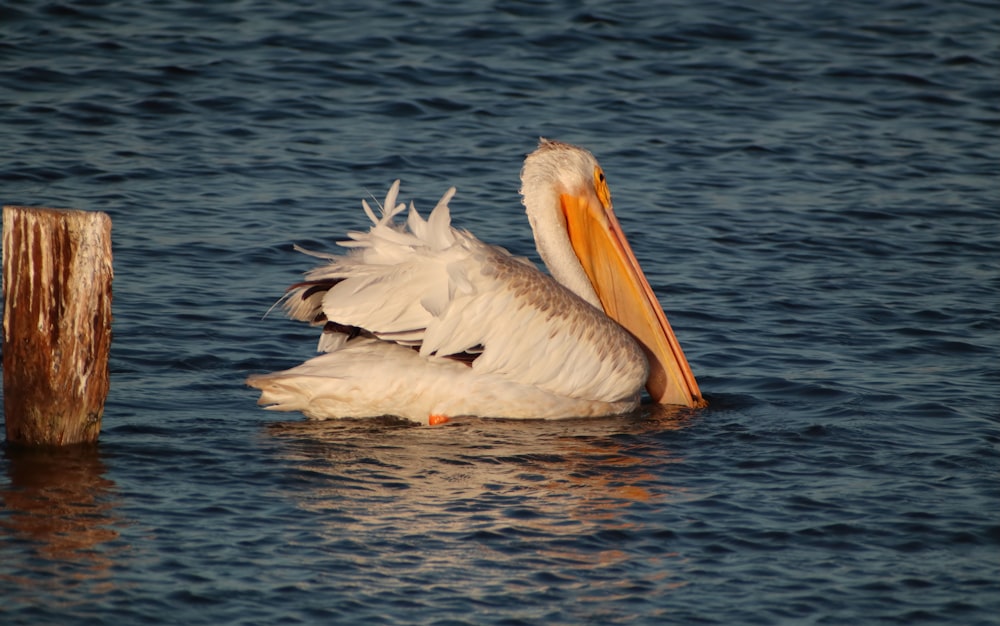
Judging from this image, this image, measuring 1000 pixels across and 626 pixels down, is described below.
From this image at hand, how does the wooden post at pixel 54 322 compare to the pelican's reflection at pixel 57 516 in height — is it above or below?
above

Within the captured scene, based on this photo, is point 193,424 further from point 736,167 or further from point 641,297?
point 736,167

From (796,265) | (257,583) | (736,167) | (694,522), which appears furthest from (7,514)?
(736,167)

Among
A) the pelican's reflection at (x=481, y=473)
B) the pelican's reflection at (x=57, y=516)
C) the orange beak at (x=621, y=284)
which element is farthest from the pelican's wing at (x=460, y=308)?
the pelican's reflection at (x=57, y=516)

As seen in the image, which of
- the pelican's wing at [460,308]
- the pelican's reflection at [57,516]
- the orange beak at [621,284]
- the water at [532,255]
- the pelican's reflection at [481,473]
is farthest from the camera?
the orange beak at [621,284]

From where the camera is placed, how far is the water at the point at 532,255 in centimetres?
462

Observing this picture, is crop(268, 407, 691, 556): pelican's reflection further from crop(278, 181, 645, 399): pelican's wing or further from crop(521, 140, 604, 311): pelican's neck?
crop(521, 140, 604, 311): pelican's neck

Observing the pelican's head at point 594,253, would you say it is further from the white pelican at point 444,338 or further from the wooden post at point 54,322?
the wooden post at point 54,322

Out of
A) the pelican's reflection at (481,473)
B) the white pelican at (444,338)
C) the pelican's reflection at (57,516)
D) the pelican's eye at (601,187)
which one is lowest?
the pelican's reflection at (481,473)

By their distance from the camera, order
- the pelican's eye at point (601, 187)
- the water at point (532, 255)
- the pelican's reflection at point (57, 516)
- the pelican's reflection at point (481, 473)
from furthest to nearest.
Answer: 1. the pelican's eye at point (601, 187)
2. the pelican's reflection at point (481, 473)
3. the water at point (532, 255)
4. the pelican's reflection at point (57, 516)

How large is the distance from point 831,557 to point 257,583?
2014mm

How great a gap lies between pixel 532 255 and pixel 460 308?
→ 2.93m

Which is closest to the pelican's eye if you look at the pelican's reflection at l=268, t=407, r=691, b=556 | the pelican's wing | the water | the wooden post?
the pelican's wing

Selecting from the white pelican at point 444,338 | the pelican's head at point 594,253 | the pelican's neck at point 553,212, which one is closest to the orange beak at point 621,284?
the pelican's head at point 594,253

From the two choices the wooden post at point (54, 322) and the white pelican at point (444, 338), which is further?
the white pelican at point (444, 338)
